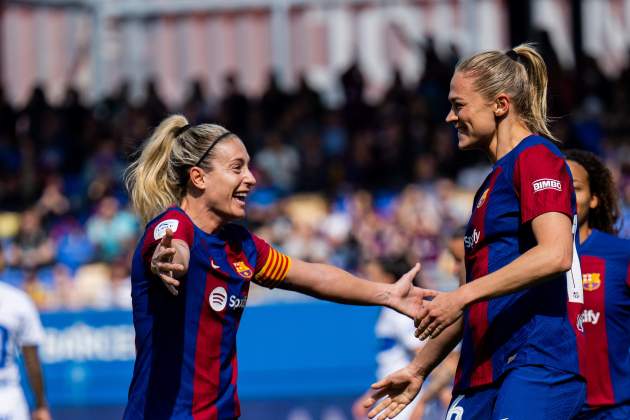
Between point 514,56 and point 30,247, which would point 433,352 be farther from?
point 30,247

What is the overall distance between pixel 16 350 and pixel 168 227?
318 cm

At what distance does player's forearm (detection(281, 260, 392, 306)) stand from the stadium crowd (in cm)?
652

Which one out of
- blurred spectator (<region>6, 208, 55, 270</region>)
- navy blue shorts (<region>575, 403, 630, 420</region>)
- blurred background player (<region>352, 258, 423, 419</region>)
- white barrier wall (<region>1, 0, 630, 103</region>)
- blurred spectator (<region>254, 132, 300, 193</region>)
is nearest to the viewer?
navy blue shorts (<region>575, 403, 630, 420</region>)

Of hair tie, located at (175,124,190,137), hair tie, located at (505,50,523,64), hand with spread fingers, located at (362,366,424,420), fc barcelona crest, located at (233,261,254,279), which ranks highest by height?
hair tie, located at (505,50,523,64)

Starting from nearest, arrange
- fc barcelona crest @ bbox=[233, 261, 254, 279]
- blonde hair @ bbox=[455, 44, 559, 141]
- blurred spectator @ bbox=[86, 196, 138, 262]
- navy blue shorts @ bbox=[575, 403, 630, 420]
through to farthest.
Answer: blonde hair @ bbox=[455, 44, 559, 141], fc barcelona crest @ bbox=[233, 261, 254, 279], navy blue shorts @ bbox=[575, 403, 630, 420], blurred spectator @ bbox=[86, 196, 138, 262]

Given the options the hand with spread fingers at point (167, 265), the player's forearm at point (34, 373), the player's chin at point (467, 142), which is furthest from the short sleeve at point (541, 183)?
the player's forearm at point (34, 373)

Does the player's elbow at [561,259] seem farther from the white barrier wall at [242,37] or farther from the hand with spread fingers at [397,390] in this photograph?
the white barrier wall at [242,37]

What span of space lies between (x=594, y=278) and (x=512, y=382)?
1.51 meters

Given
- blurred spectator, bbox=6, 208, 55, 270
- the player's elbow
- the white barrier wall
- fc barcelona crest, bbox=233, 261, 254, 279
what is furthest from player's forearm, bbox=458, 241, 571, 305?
the white barrier wall

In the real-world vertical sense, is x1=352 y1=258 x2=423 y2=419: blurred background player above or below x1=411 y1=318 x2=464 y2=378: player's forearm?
below

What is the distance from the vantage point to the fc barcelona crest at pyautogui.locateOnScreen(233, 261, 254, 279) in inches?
176

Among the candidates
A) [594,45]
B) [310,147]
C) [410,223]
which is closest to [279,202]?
[310,147]

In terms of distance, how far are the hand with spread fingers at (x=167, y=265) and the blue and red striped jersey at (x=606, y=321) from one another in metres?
2.10

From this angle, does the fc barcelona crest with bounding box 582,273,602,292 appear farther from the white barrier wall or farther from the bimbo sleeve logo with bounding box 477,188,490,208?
the white barrier wall
